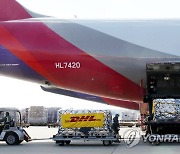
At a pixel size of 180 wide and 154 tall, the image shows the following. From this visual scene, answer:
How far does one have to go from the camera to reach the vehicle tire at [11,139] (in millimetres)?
16516

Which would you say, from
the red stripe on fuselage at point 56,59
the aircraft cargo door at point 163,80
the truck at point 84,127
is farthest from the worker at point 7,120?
the aircraft cargo door at point 163,80

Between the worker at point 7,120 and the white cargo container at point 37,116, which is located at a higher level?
the white cargo container at point 37,116

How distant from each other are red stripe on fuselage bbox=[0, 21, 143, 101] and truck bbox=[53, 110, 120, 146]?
2.12 meters

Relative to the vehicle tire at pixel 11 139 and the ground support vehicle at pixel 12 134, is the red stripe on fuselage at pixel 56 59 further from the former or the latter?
the vehicle tire at pixel 11 139

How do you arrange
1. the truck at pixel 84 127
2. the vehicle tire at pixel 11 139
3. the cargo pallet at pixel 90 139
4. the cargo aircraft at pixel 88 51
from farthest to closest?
the cargo aircraft at pixel 88 51, the vehicle tire at pixel 11 139, the truck at pixel 84 127, the cargo pallet at pixel 90 139

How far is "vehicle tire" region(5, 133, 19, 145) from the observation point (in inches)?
650

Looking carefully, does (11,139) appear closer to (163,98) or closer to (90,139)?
(90,139)

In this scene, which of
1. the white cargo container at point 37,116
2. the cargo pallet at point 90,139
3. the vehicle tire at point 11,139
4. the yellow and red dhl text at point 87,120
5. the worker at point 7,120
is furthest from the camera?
the white cargo container at point 37,116

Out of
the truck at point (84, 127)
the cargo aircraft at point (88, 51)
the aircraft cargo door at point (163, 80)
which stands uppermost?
the cargo aircraft at point (88, 51)

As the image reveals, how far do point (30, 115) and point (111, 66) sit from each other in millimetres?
37393

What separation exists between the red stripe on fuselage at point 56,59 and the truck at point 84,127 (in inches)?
83.3

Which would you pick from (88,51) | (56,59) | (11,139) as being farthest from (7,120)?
(88,51)

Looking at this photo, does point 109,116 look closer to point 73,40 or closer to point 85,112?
point 85,112

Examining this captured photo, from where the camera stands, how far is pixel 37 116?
174 feet
